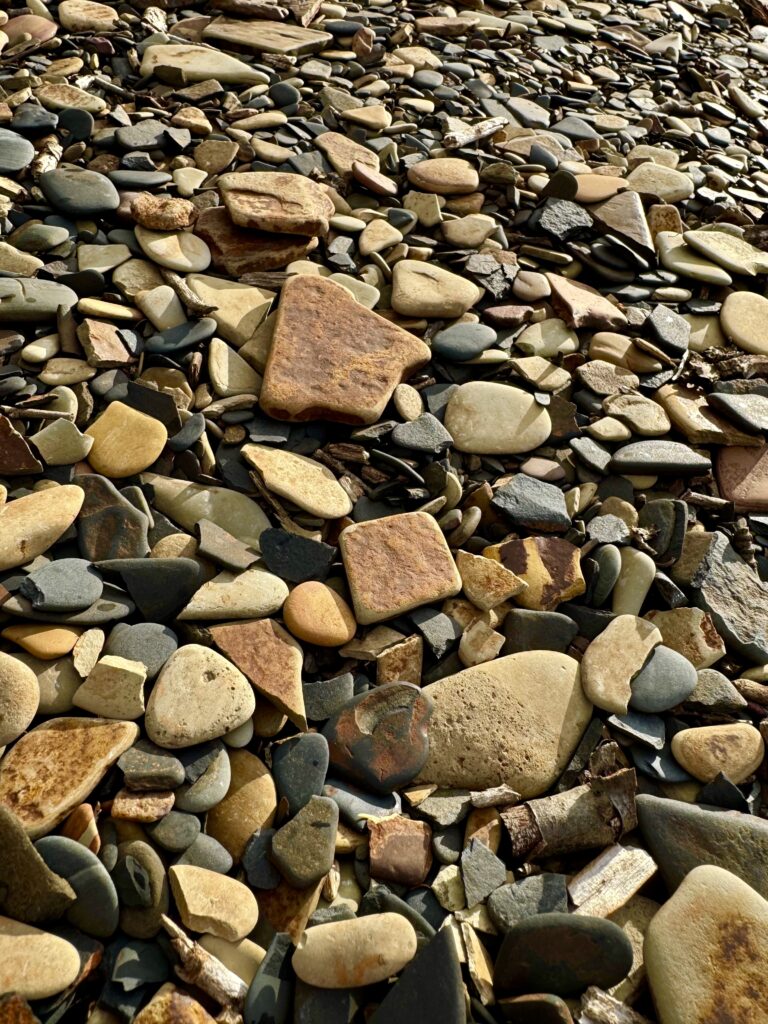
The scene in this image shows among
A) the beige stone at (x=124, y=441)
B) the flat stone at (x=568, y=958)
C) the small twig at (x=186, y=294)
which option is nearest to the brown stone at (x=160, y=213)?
the small twig at (x=186, y=294)

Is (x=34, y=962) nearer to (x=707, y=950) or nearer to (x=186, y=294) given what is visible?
(x=707, y=950)

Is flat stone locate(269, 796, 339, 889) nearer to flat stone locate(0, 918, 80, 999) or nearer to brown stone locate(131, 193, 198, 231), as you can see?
flat stone locate(0, 918, 80, 999)

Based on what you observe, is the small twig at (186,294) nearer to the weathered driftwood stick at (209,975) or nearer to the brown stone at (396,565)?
the brown stone at (396,565)

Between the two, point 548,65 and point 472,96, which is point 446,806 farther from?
point 548,65

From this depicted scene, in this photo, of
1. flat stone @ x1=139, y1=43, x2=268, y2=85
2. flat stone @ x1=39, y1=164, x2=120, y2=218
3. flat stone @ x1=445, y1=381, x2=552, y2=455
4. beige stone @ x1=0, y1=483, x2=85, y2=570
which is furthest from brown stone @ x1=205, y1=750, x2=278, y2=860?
flat stone @ x1=139, y1=43, x2=268, y2=85

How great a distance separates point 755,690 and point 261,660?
48.7 inches

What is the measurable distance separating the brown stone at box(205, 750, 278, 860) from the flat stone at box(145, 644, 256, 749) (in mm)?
99

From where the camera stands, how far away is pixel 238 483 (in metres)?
2.31

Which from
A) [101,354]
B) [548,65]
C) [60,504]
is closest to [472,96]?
[548,65]

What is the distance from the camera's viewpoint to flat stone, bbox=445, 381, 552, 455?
2.51 m

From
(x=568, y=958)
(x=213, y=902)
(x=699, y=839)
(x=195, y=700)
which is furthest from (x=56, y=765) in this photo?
(x=699, y=839)

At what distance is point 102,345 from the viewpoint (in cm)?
245

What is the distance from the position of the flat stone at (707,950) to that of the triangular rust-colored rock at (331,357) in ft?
4.77

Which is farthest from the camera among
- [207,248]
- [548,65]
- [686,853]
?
[548,65]
